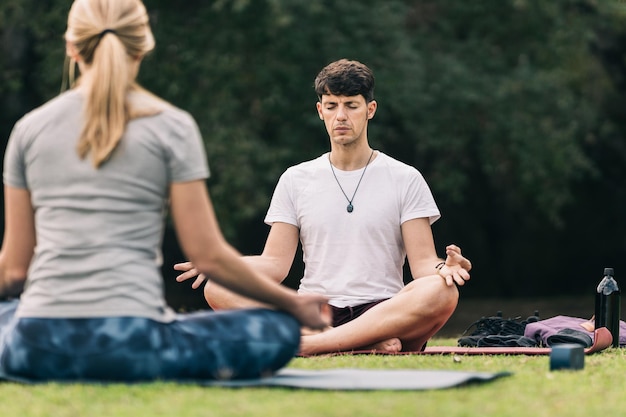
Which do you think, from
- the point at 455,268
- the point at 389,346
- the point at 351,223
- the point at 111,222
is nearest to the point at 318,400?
the point at 111,222

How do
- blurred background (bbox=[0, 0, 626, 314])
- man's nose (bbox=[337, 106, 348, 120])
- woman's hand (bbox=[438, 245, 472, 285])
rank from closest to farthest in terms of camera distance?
woman's hand (bbox=[438, 245, 472, 285]) < man's nose (bbox=[337, 106, 348, 120]) < blurred background (bbox=[0, 0, 626, 314])

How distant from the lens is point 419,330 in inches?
252

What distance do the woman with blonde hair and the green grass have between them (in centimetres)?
15

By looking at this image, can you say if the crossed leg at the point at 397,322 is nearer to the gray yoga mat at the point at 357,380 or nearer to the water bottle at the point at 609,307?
the water bottle at the point at 609,307

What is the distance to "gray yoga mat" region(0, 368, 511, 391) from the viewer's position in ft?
14.5

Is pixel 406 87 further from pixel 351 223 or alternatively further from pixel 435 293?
pixel 435 293

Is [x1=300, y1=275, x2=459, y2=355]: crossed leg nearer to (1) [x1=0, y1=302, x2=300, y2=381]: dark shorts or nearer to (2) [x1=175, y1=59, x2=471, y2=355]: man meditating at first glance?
(2) [x1=175, y1=59, x2=471, y2=355]: man meditating

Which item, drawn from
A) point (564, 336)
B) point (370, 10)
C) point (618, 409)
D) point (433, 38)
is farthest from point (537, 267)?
point (618, 409)

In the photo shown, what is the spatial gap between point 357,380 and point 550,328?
8.84 ft

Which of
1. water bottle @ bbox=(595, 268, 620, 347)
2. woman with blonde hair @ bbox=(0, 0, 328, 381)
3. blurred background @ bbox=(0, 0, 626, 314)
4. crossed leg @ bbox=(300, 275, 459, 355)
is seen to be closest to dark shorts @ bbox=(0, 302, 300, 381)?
woman with blonde hair @ bbox=(0, 0, 328, 381)

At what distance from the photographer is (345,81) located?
6820 millimetres

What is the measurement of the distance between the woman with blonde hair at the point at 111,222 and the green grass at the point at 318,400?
0.15 m

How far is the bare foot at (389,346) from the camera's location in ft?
21.0

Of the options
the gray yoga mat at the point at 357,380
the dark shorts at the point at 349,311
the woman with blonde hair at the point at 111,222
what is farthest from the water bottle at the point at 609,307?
the woman with blonde hair at the point at 111,222
